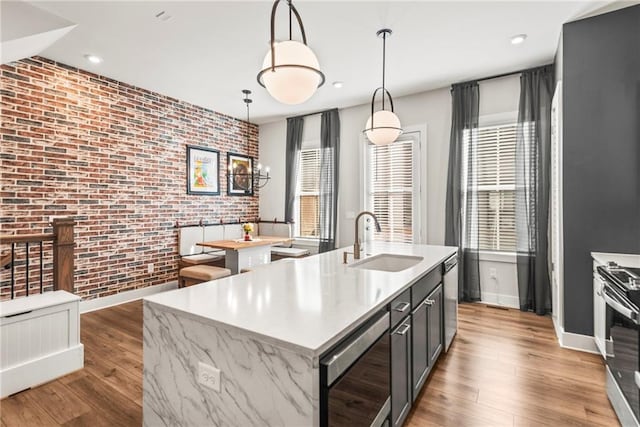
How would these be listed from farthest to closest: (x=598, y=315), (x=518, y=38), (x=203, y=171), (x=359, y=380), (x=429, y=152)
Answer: (x=203, y=171), (x=429, y=152), (x=518, y=38), (x=598, y=315), (x=359, y=380)

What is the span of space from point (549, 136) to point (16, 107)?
5.96m

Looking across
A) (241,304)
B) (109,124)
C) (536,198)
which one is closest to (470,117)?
(536,198)

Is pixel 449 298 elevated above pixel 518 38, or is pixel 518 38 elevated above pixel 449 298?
pixel 518 38

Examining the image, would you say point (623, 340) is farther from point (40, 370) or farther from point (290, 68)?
point (40, 370)

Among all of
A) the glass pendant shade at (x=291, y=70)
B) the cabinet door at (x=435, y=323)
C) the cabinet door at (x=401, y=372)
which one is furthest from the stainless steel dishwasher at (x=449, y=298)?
the glass pendant shade at (x=291, y=70)

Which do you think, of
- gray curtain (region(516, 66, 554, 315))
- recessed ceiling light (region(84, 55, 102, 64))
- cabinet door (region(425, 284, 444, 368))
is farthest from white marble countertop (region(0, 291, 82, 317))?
gray curtain (region(516, 66, 554, 315))

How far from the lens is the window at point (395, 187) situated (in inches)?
190

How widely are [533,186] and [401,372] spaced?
3.23 meters

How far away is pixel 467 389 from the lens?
2.27m

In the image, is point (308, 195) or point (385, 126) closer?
point (385, 126)

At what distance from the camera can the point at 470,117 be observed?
425cm

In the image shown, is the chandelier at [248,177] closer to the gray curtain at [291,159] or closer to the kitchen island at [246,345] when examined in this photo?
the gray curtain at [291,159]

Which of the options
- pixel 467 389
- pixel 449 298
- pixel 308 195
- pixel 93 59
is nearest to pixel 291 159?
pixel 308 195

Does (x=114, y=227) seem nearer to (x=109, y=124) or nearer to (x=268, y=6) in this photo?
(x=109, y=124)
